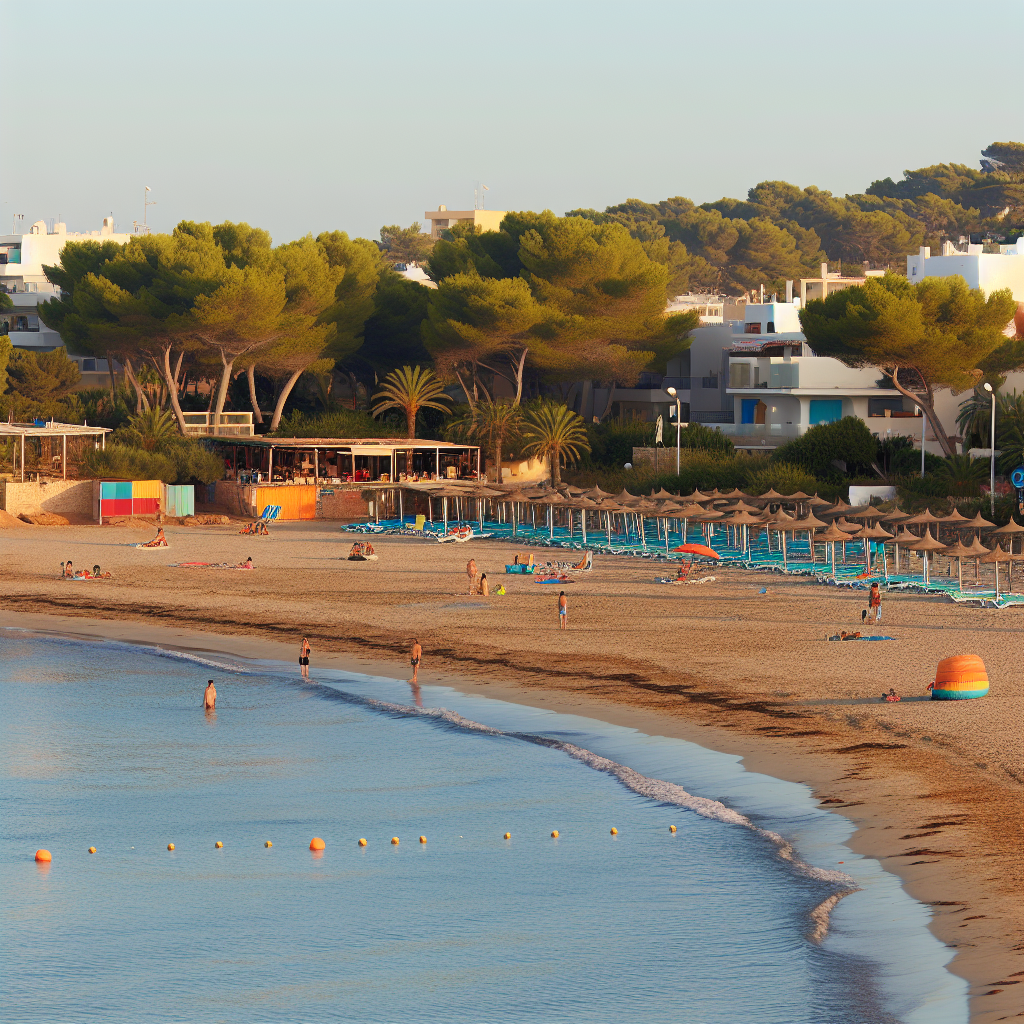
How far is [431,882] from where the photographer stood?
18.1 meters

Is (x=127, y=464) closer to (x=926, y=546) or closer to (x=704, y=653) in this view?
Answer: (x=926, y=546)

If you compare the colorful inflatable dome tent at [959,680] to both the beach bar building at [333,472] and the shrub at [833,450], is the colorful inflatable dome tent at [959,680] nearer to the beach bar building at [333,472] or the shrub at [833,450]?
the shrub at [833,450]

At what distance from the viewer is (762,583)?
4253 centimetres

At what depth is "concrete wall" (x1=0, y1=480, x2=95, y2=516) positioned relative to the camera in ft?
201

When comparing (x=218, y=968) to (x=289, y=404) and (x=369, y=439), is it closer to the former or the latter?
(x=369, y=439)

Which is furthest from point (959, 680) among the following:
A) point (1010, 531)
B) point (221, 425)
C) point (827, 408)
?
point (221, 425)

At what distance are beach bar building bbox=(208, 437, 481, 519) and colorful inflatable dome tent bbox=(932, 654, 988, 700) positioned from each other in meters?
39.4

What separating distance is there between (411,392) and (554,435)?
8.58m

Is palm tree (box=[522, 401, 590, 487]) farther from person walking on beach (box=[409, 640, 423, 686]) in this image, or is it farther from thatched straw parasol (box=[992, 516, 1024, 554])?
person walking on beach (box=[409, 640, 423, 686])

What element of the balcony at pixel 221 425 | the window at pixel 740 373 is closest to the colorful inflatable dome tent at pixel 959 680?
the window at pixel 740 373

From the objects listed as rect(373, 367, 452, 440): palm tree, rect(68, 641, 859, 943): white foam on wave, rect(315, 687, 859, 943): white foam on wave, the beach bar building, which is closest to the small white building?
rect(373, 367, 452, 440): palm tree

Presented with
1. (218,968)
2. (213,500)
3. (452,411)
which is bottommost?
(218,968)

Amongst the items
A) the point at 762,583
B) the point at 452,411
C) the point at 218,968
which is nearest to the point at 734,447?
the point at 452,411

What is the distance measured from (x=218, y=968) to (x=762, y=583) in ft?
95.7
